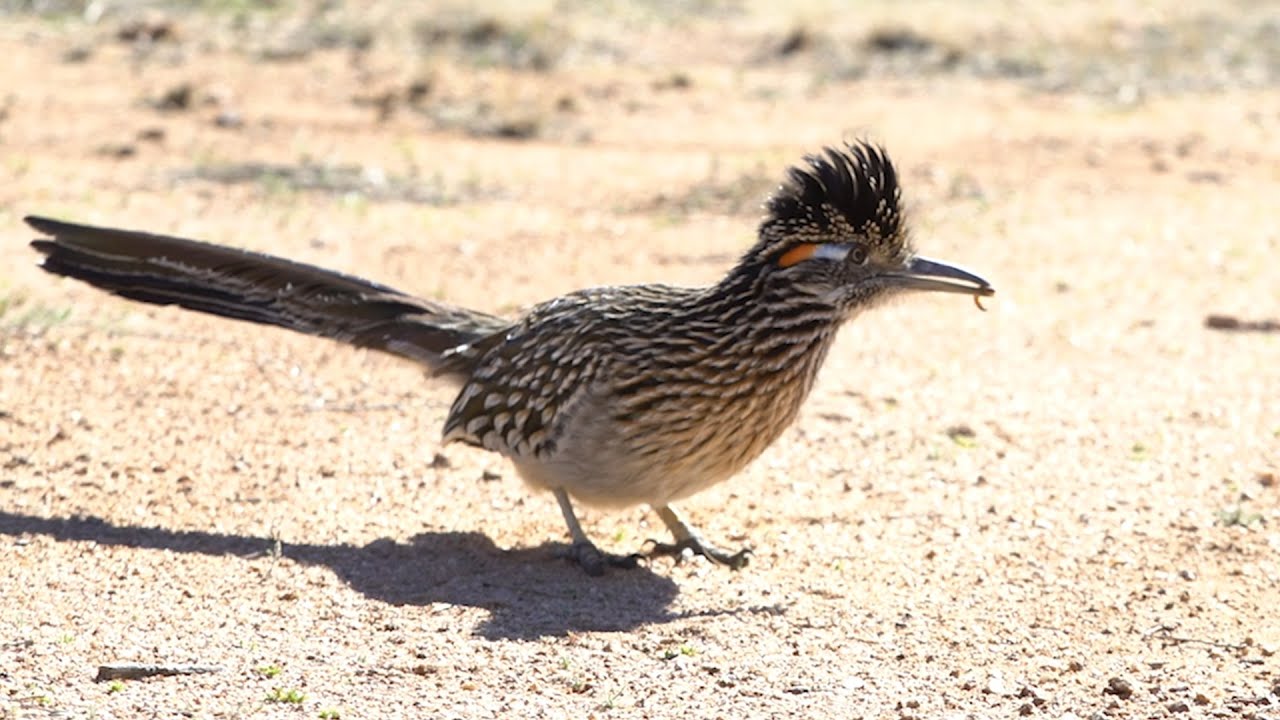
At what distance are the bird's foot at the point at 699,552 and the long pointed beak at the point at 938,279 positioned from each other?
123cm

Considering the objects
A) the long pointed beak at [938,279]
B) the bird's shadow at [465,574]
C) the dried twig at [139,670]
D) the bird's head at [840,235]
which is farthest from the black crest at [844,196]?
the dried twig at [139,670]

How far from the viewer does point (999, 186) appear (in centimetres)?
1572

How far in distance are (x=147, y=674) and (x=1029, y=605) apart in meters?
3.12

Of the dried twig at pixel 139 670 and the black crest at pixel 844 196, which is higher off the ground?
the black crest at pixel 844 196

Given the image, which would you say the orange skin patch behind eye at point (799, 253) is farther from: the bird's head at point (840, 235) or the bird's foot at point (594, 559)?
the bird's foot at point (594, 559)

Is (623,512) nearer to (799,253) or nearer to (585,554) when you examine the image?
(585,554)

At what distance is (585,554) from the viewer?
288 inches

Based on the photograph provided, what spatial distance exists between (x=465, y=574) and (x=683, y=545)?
908 mm

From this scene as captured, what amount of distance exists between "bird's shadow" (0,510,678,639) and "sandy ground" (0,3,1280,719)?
3cm

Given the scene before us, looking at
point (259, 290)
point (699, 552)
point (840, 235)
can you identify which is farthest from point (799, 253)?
point (259, 290)

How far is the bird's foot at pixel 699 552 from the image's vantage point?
7453mm

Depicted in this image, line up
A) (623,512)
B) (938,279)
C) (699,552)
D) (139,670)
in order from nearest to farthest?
(139,670) → (938,279) → (699,552) → (623,512)

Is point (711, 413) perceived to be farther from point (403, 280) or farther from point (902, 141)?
point (902, 141)

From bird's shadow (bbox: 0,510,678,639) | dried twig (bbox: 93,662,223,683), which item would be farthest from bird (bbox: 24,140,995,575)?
dried twig (bbox: 93,662,223,683)
